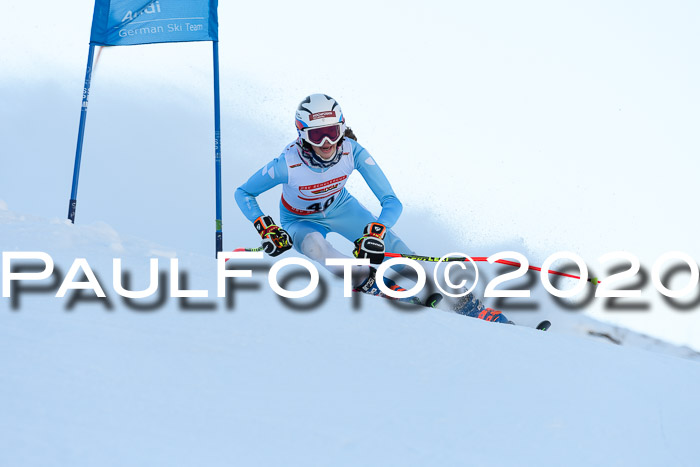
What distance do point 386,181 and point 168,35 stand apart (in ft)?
10.2

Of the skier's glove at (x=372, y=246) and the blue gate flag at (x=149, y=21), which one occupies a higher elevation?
the blue gate flag at (x=149, y=21)

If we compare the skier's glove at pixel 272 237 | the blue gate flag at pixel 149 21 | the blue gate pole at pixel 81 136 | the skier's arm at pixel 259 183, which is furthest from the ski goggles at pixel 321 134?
the blue gate pole at pixel 81 136

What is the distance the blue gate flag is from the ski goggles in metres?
2.60

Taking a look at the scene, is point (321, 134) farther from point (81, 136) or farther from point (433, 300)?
point (81, 136)

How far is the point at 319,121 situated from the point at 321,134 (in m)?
0.10

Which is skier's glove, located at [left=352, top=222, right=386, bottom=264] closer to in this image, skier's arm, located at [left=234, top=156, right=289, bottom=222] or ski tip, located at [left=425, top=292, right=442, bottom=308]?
ski tip, located at [left=425, top=292, right=442, bottom=308]

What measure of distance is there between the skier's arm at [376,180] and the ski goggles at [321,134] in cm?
38

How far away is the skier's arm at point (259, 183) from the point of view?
220 inches

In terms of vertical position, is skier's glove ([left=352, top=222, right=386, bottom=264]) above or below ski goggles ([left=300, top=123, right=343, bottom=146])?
below

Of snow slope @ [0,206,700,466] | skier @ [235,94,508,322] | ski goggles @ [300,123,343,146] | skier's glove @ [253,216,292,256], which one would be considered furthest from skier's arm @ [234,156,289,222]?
snow slope @ [0,206,700,466]

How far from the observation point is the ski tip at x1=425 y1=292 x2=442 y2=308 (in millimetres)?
5125

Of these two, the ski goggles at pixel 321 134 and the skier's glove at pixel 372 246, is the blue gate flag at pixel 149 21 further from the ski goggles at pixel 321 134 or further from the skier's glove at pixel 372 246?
the skier's glove at pixel 372 246

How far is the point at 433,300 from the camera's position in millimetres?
5148

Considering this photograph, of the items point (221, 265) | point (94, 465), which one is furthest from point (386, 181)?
point (94, 465)
